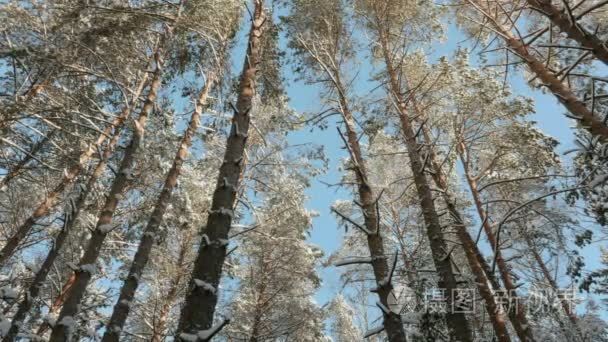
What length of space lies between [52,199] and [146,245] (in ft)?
11.8

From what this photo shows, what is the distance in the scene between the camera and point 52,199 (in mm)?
9695

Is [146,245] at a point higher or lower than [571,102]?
lower

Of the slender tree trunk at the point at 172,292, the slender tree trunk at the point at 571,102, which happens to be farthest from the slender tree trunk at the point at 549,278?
the slender tree trunk at the point at 172,292

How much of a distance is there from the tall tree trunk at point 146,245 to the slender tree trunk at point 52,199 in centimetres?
136

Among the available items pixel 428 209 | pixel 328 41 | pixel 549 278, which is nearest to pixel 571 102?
pixel 428 209

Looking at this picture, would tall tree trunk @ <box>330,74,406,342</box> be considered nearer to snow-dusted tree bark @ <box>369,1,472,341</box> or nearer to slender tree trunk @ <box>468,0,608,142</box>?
snow-dusted tree bark @ <box>369,1,472,341</box>

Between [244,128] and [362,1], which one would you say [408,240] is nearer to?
[362,1]

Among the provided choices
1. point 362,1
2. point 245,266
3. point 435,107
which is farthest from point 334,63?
point 245,266

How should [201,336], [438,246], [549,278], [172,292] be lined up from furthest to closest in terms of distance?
[549,278]
[172,292]
[438,246]
[201,336]

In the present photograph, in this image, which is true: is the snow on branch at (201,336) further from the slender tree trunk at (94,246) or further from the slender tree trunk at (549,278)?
the slender tree trunk at (549,278)

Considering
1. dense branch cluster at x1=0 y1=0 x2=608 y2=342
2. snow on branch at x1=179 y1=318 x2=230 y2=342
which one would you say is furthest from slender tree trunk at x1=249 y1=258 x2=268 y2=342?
snow on branch at x1=179 y1=318 x2=230 y2=342

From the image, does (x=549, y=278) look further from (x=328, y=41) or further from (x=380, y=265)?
(x=380, y=265)

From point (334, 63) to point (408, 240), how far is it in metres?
7.22

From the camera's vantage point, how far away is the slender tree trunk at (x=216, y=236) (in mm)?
3234
